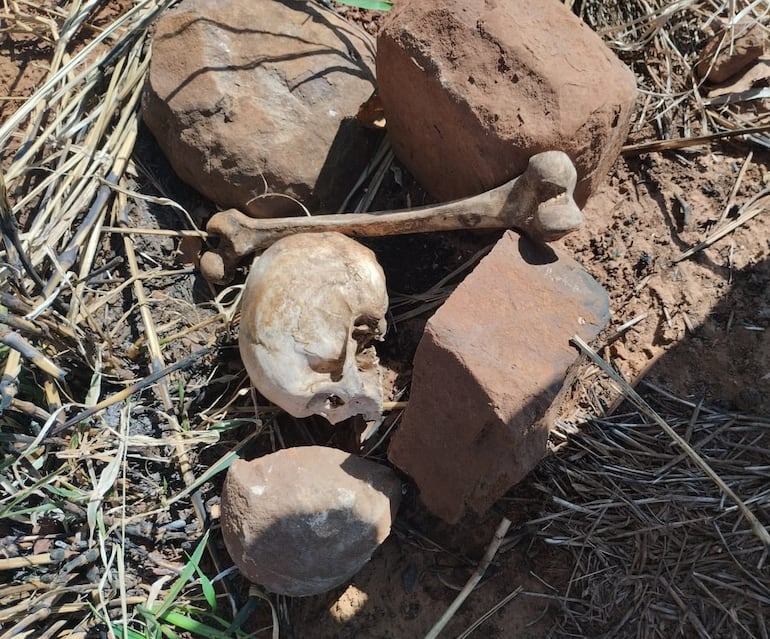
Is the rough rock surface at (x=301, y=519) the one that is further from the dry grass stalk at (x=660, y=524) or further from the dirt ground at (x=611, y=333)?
the dry grass stalk at (x=660, y=524)

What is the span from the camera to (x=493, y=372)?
5.59ft

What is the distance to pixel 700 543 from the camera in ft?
6.39

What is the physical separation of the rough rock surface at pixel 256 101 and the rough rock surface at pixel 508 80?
0.29 m

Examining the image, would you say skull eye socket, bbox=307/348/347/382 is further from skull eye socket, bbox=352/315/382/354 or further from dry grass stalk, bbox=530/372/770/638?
dry grass stalk, bbox=530/372/770/638

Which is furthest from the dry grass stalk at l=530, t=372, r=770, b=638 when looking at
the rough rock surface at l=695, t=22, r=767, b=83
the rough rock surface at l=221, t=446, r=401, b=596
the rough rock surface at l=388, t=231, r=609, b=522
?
the rough rock surface at l=695, t=22, r=767, b=83

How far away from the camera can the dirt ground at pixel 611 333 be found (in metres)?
2.04

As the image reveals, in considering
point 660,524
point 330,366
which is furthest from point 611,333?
point 330,366

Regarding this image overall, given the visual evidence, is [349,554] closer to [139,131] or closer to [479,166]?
[479,166]

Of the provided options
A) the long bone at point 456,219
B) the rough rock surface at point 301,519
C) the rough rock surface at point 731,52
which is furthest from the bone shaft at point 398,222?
the rough rock surface at point 731,52

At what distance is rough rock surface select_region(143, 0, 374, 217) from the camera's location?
6.92 ft

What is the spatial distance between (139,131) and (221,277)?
0.60 meters

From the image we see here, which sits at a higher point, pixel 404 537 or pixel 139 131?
pixel 139 131

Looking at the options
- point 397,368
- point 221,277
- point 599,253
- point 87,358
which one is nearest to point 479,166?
point 599,253

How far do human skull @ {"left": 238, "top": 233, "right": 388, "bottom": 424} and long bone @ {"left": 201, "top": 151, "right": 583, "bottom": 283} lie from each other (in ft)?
0.52
